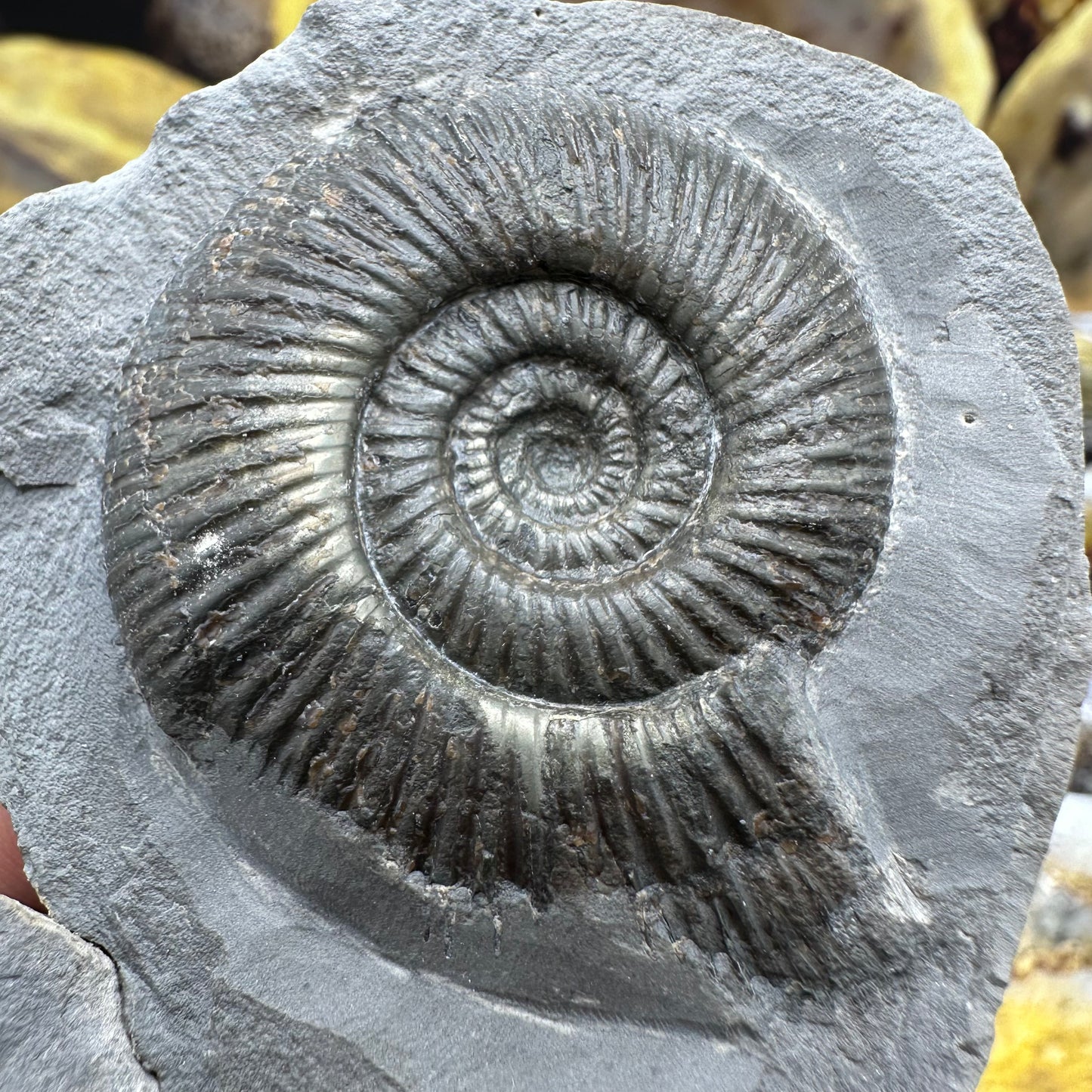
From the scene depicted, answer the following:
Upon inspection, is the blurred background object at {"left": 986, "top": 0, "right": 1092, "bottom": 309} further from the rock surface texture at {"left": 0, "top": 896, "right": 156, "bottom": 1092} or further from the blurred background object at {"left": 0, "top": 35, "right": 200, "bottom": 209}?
the rock surface texture at {"left": 0, "top": 896, "right": 156, "bottom": 1092}

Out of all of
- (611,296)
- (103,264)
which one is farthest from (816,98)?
(103,264)

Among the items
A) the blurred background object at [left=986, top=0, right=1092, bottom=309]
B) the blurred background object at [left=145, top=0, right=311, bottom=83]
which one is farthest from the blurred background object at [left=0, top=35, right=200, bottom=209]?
the blurred background object at [left=986, top=0, right=1092, bottom=309]

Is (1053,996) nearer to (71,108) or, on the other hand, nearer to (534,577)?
(534,577)

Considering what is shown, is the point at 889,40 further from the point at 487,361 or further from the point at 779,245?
the point at 487,361

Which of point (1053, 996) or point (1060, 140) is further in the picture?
point (1060, 140)

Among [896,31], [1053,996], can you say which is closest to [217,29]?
[896,31]

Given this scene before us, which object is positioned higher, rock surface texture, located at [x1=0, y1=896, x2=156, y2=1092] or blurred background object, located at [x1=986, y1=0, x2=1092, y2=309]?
blurred background object, located at [x1=986, y1=0, x2=1092, y2=309]
